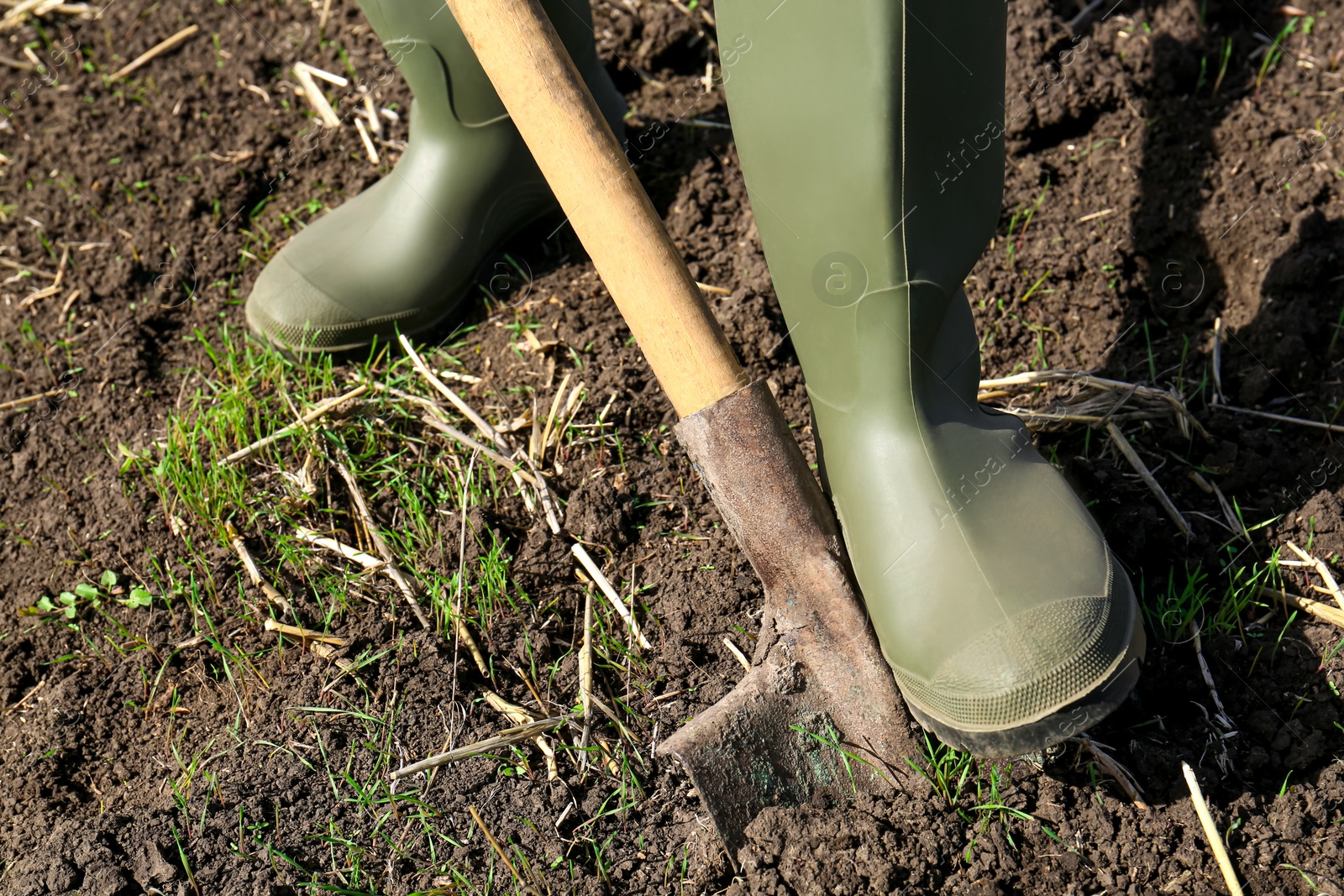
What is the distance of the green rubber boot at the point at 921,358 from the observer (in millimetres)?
1340

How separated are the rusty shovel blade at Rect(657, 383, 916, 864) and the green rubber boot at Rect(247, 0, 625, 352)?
949mm

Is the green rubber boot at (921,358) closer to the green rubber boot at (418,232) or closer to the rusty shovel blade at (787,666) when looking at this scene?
the rusty shovel blade at (787,666)

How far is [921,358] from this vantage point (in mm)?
1503

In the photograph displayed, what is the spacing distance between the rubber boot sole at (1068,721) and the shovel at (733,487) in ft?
0.50

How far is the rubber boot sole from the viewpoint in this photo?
54.3 inches

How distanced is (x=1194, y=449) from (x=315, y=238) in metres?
1.90

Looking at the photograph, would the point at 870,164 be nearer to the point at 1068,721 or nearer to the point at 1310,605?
the point at 1068,721

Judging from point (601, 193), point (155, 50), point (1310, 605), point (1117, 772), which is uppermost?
point (155, 50)

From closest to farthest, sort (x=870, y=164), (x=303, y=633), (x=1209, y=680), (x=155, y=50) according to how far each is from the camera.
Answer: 1. (x=870, y=164)
2. (x=1209, y=680)
3. (x=303, y=633)
4. (x=155, y=50)

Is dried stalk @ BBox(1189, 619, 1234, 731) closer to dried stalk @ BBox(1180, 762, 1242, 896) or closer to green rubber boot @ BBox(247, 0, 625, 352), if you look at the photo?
dried stalk @ BBox(1180, 762, 1242, 896)

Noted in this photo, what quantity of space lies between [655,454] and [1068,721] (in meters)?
0.94

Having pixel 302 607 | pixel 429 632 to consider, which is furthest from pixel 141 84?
Result: pixel 429 632

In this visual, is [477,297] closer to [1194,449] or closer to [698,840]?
→ [698,840]

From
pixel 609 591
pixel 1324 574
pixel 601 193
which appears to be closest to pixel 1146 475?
pixel 1324 574
